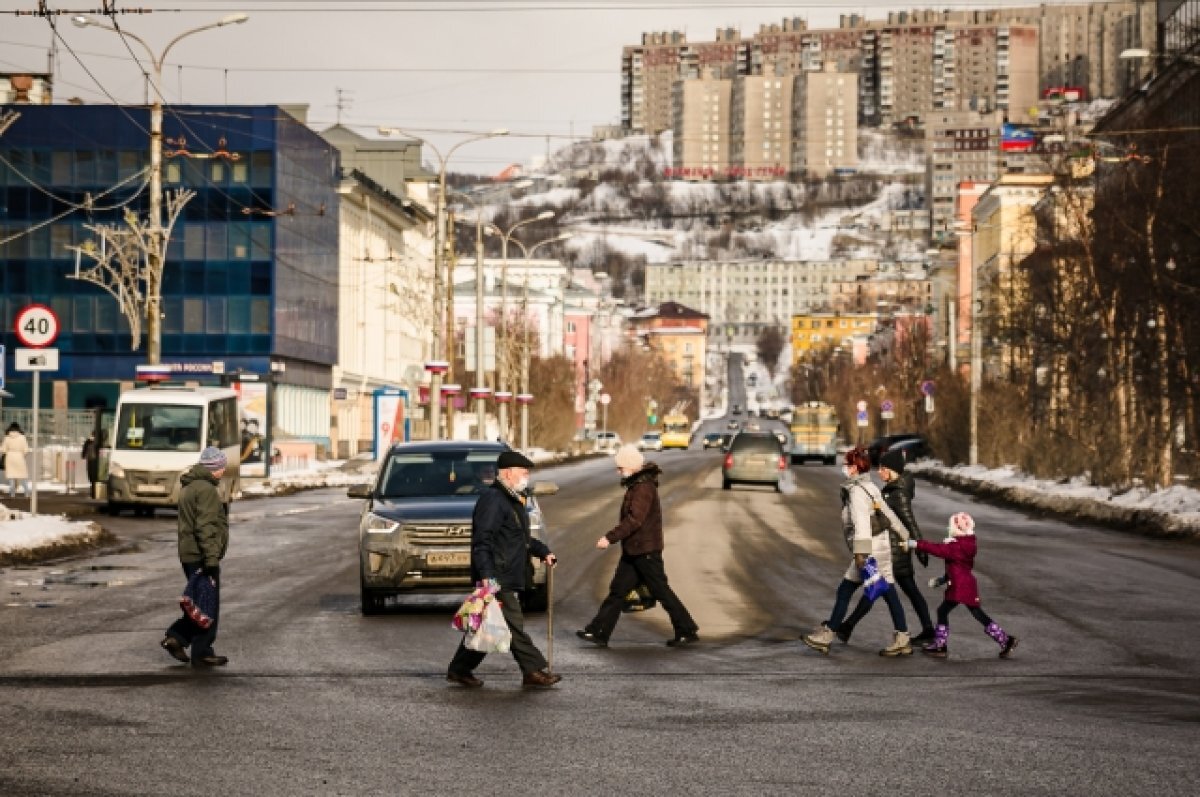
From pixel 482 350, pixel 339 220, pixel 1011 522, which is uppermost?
pixel 339 220

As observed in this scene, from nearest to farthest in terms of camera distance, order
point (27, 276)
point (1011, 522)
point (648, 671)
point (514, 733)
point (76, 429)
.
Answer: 1. point (514, 733)
2. point (648, 671)
3. point (1011, 522)
4. point (76, 429)
5. point (27, 276)

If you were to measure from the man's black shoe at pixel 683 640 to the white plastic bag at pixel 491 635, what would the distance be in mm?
3565

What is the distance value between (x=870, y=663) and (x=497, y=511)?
3.53 m

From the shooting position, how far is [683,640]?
17.2 meters

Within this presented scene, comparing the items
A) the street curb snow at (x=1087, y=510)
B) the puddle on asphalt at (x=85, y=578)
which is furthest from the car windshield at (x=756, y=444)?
the puddle on asphalt at (x=85, y=578)

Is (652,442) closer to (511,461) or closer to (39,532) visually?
(39,532)

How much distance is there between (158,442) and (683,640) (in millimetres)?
25162

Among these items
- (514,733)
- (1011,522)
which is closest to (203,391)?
(1011,522)

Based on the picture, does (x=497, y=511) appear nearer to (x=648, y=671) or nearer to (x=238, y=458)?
(x=648, y=671)

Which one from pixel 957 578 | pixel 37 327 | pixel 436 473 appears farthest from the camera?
pixel 37 327

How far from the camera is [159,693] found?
13445mm

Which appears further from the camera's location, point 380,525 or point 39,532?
point 39,532

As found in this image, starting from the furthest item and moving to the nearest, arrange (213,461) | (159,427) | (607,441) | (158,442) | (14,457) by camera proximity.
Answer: (607,441), (14,457), (159,427), (158,442), (213,461)

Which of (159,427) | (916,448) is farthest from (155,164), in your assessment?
(916,448)
